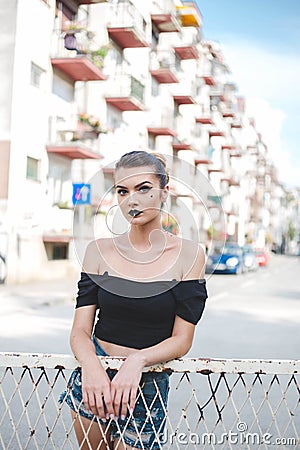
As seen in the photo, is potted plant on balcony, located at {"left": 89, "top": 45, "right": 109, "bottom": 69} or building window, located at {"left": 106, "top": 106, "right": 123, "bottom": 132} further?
building window, located at {"left": 106, "top": 106, "right": 123, "bottom": 132}

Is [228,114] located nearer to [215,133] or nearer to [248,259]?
[215,133]

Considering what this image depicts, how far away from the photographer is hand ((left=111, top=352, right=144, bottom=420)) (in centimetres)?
204

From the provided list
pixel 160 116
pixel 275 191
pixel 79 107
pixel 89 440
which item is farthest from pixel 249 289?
pixel 275 191

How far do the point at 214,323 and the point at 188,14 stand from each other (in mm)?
32535

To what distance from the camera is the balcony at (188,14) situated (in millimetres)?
41094

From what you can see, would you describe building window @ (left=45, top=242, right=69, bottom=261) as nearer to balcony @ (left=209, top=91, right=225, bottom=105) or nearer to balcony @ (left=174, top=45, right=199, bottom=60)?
balcony @ (left=174, top=45, right=199, bottom=60)

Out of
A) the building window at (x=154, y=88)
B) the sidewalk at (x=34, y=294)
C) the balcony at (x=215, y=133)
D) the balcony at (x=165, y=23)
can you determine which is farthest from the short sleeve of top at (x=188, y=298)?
the balcony at (x=215, y=133)

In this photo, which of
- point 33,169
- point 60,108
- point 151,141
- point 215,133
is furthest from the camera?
point 215,133

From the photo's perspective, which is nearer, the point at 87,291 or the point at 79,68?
the point at 87,291

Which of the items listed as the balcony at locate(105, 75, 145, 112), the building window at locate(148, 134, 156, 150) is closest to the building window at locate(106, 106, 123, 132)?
the balcony at locate(105, 75, 145, 112)

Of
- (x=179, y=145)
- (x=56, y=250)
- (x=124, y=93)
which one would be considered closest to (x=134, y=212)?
(x=56, y=250)

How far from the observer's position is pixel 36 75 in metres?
22.2

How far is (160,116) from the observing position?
35750 mm

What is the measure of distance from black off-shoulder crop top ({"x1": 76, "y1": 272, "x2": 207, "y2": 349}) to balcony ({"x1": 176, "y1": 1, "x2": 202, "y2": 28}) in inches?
1600
